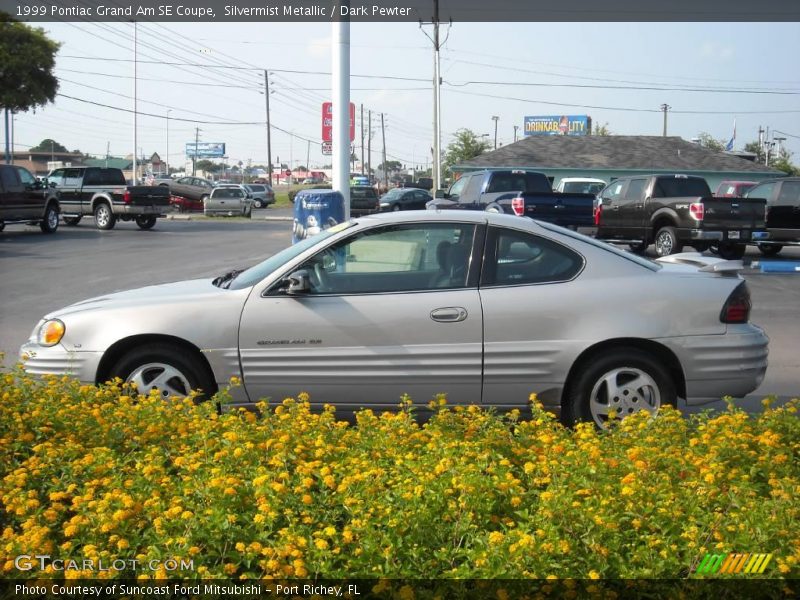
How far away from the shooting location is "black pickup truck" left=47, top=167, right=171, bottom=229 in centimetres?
3136

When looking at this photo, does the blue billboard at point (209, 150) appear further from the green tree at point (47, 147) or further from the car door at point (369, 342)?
the car door at point (369, 342)

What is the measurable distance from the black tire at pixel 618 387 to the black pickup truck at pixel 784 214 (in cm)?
1624

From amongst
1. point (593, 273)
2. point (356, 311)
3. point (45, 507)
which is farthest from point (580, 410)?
point (45, 507)

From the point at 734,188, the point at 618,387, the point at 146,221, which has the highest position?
the point at 734,188

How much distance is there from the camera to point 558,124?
3743 inches

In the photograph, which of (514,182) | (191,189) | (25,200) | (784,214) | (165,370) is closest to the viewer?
(165,370)

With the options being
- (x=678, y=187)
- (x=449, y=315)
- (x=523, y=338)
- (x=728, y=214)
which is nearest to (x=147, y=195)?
(x=678, y=187)

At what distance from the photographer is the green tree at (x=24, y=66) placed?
117 ft

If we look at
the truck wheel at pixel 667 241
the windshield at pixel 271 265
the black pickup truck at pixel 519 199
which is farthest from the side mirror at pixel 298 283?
the truck wheel at pixel 667 241

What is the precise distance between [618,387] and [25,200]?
24413mm

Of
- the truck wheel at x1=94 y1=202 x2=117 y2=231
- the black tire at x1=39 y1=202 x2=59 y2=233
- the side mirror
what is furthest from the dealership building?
the side mirror

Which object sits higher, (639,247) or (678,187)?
(678,187)

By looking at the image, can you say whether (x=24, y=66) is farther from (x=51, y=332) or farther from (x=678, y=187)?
(x=51, y=332)

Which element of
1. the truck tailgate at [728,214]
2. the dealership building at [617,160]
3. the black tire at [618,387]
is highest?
the dealership building at [617,160]
